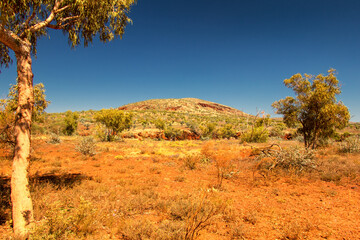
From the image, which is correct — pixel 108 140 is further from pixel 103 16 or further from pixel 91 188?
pixel 103 16

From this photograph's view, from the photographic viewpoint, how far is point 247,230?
12.6ft

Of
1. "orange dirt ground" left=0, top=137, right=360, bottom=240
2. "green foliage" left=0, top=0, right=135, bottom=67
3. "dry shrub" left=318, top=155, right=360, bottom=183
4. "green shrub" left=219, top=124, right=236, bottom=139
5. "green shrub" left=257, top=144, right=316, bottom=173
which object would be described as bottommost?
"orange dirt ground" left=0, top=137, right=360, bottom=240

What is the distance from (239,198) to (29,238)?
5.56 meters

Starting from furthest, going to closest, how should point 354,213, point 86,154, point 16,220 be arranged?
1. point 86,154
2. point 354,213
3. point 16,220

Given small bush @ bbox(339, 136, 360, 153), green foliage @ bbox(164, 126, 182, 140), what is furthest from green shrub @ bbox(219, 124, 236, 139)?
small bush @ bbox(339, 136, 360, 153)

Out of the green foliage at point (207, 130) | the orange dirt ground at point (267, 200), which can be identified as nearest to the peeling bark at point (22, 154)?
the orange dirt ground at point (267, 200)

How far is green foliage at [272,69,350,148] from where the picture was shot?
1067 centimetres

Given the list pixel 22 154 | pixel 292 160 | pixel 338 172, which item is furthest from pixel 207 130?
pixel 22 154

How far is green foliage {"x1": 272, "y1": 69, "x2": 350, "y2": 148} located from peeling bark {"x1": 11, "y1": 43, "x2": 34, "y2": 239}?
14.0 metres

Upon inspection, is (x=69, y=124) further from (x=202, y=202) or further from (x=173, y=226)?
(x=202, y=202)

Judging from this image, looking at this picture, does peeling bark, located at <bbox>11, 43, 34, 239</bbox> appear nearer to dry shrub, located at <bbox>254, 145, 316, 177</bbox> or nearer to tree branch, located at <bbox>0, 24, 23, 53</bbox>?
tree branch, located at <bbox>0, 24, 23, 53</bbox>

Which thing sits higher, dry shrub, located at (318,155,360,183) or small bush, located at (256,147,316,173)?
small bush, located at (256,147,316,173)

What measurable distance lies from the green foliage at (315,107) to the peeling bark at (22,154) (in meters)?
14.0

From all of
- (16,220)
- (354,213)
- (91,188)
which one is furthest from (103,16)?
(354,213)
